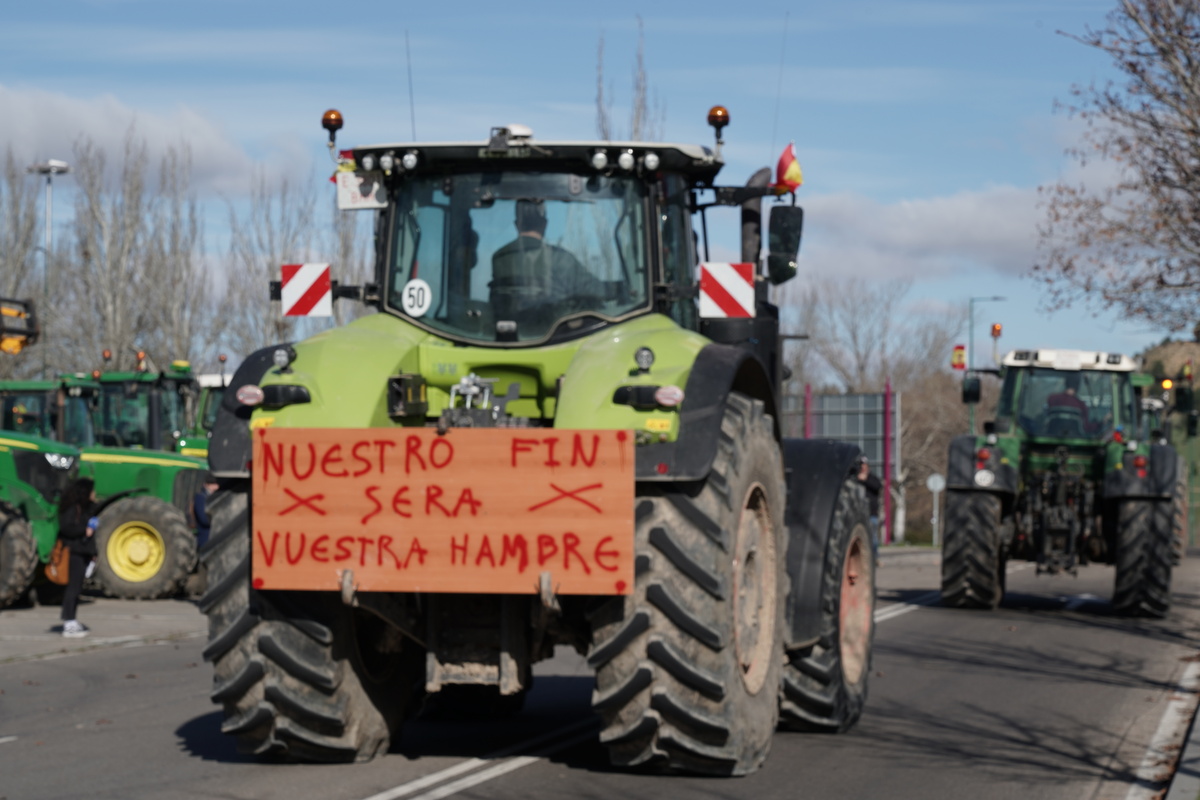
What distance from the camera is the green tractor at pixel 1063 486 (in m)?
19.6

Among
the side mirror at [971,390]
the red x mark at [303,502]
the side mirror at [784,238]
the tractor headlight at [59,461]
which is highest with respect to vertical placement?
A: the side mirror at [784,238]

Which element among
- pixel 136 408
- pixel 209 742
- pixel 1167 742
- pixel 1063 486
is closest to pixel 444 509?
pixel 209 742

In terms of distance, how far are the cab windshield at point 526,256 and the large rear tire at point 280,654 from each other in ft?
4.90

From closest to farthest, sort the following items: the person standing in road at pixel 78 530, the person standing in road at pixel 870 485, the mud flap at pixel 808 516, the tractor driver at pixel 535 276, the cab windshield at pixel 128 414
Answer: the tractor driver at pixel 535 276
the mud flap at pixel 808 516
the person standing in road at pixel 870 485
the person standing in road at pixel 78 530
the cab windshield at pixel 128 414

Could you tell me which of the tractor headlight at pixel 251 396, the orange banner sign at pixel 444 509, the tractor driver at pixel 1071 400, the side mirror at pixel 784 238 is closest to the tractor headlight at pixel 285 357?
the tractor headlight at pixel 251 396

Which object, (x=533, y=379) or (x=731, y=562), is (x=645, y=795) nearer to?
(x=731, y=562)

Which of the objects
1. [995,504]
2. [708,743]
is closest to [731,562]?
[708,743]

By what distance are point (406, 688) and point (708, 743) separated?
1740 mm

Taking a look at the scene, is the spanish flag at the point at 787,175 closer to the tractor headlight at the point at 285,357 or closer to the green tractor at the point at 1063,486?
the tractor headlight at the point at 285,357

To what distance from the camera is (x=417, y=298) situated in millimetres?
8852

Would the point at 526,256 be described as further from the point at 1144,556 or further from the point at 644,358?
the point at 1144,556

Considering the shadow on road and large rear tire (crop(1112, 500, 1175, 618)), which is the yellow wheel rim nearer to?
the shadow on road

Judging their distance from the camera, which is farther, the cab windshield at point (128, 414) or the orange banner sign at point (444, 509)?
the cab windshield at point (128, 414)

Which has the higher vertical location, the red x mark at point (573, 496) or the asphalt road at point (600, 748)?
the red x mark at point (573, 496)
